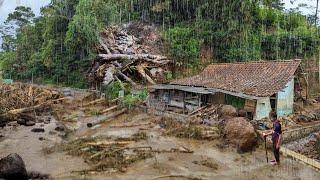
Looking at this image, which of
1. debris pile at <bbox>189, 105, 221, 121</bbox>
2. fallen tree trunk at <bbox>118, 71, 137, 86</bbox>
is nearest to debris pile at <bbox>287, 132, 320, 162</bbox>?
debris pile at <bbox>189, 105, 221, 121</bbox>

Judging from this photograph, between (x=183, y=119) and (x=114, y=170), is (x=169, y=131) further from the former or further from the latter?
(x=114, y=170)

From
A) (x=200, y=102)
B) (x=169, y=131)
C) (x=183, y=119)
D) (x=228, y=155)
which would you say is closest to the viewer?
(x=228, y=155)

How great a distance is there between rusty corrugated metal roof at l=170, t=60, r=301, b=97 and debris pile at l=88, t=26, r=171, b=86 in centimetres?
649

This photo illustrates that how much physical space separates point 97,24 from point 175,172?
26069mm

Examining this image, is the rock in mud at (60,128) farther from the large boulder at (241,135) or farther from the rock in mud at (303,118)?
the rock in mud at (303,118)

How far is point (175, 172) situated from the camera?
49.0ft

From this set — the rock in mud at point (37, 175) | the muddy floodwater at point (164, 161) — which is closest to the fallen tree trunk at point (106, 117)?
the muddy floodwater at point (164, 161)

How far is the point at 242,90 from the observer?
981 inches

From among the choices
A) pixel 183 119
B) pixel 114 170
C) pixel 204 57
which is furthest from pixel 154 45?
pixel 114 170

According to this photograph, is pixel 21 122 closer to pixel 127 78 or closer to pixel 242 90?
pixel 127 78

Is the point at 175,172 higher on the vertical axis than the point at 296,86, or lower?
lower

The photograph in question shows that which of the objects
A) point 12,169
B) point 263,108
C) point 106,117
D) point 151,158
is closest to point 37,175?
point 12,169

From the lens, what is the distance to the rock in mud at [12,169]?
1318 cm

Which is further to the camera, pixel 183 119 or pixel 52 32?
pixel 52 32
